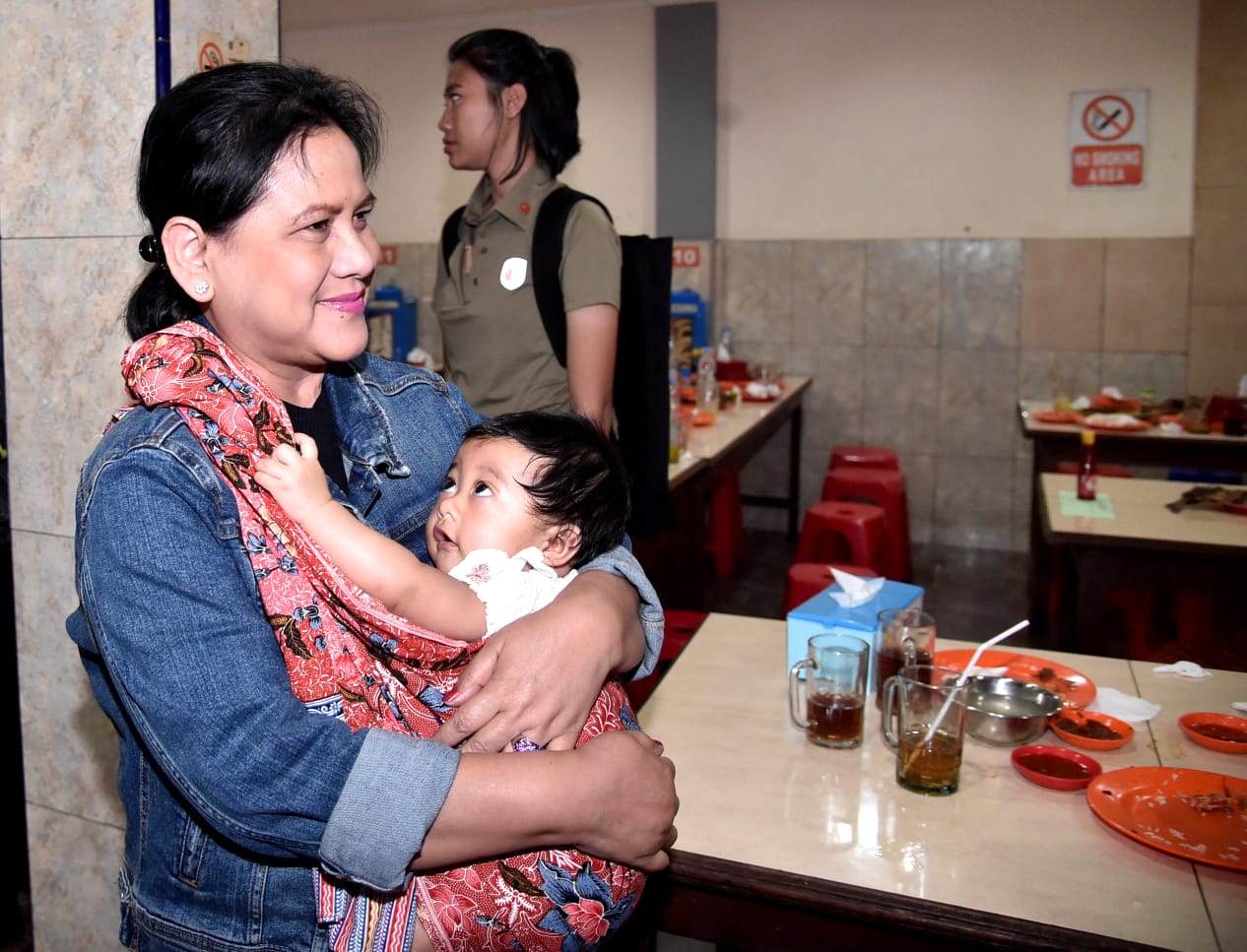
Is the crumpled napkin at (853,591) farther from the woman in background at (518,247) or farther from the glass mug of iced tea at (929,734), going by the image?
the woman in background at (518,247)

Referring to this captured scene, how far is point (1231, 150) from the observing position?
582 cm

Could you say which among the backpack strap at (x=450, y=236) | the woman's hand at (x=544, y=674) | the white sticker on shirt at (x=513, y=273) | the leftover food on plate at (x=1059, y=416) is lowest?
the woman's hand at (x=544, y=674)

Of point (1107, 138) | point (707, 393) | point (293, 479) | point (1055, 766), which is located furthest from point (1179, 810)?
point (1107, 138)

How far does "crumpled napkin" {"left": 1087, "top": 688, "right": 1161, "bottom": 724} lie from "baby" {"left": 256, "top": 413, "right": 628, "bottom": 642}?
3.18ft

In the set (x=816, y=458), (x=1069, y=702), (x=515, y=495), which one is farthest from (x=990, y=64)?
(x=515, y=495)

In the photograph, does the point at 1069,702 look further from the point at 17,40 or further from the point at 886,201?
the point at 886,201

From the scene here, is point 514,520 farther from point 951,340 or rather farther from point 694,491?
point 951,340

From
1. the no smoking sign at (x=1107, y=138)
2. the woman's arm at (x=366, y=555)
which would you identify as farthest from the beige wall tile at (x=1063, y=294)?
the woman's arm at (x=366, y=555)

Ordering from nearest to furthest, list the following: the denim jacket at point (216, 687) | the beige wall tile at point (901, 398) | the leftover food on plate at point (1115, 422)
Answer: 1. the denim jacket at point (216, 687)
2. the leftover food on plate at point (1115, 422)
3. the beige wall tile at point (901, 398)

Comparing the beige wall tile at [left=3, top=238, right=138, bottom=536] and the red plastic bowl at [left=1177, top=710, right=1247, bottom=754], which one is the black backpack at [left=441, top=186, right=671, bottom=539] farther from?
the red plastic bowl at [left=1177, top=710, right=1247, bottom=754]

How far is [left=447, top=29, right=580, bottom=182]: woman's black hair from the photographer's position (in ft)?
8.74

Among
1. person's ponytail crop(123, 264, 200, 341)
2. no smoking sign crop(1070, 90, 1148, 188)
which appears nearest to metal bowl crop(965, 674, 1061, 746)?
person's ponytail crop(123, 264, 200, 341)

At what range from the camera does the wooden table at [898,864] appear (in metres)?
1.25

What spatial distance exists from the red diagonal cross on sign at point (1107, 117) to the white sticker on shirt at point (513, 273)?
15.8ft
